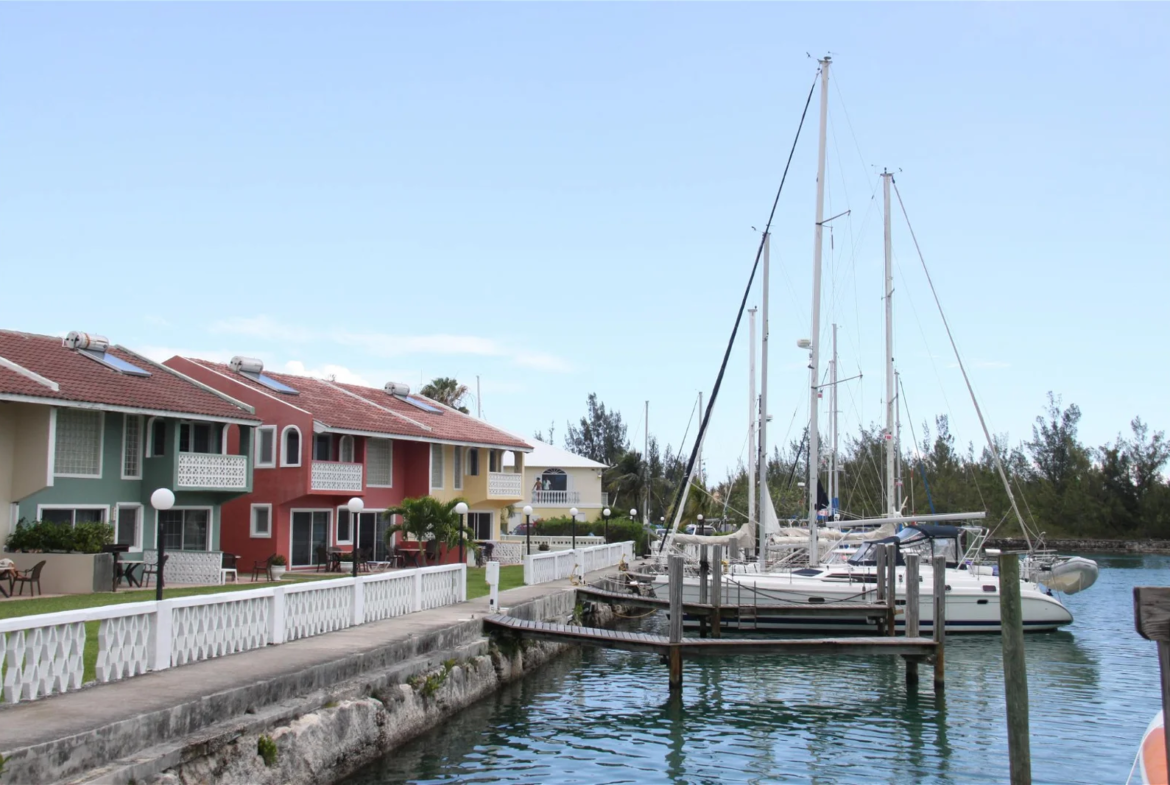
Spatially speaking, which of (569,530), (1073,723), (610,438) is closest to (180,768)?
(1073,723)

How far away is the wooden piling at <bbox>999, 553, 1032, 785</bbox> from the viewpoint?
10422 mm

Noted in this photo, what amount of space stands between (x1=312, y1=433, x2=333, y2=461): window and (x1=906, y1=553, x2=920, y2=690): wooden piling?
20.5m

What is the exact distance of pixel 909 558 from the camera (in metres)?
23.0

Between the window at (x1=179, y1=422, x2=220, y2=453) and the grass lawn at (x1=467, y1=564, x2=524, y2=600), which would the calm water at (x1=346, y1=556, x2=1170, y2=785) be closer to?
the grass lawn at (x1=467, y1=564, x2=524, y2=600)

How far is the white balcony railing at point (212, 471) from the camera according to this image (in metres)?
29.2

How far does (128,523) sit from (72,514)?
7.00 feet

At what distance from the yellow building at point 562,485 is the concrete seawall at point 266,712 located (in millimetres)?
39139

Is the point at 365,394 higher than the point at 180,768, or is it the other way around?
the point at 365,394

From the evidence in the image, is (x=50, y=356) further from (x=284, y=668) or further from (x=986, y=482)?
(x=986, y=482)

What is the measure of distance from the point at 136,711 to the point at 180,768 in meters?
0.72

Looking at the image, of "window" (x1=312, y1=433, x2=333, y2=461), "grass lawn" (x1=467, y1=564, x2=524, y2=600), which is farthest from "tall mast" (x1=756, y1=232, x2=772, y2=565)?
"window" (x1=312, y1=433, x2=333, y2=461)

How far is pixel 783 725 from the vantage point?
1748cm

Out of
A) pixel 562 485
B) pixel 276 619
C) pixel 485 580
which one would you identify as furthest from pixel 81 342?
pixel 562 485

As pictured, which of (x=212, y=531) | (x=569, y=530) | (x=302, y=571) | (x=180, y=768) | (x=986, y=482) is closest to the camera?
(x=180, y=768)
